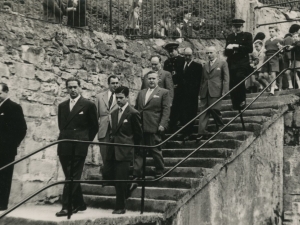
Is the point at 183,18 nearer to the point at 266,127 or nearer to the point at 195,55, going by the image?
the point at 195,55

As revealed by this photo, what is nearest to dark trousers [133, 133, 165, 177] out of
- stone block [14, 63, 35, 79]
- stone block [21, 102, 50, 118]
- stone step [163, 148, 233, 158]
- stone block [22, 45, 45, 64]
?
stone step [163, 148, 233, 158]

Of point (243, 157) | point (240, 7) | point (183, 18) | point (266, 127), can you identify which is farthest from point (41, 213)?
point (240, 7)

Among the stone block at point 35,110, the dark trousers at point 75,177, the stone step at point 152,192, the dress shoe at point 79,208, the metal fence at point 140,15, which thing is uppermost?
the metal fence at point 140,15

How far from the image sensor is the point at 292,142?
9445 mm

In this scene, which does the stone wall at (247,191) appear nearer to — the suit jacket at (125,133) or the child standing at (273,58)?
the suit jacket at (125,133)

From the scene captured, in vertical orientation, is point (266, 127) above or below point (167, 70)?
below

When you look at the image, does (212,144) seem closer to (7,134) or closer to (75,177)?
(75,177)

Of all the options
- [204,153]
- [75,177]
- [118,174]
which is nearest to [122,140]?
[118,174]

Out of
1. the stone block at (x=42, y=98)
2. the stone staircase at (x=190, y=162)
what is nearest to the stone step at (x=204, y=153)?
the stone staircase at (x=190, y=162)

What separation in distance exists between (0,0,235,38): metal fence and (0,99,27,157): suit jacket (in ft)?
6.07

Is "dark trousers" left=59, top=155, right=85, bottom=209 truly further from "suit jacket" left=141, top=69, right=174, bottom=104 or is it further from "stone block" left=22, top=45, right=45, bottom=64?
"suit jacket" left=141, top=69, right=174, bottom=104

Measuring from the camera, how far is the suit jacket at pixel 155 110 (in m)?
8.40

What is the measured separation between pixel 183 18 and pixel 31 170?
6322 millimetres

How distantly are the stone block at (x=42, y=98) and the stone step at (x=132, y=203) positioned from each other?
166cm
